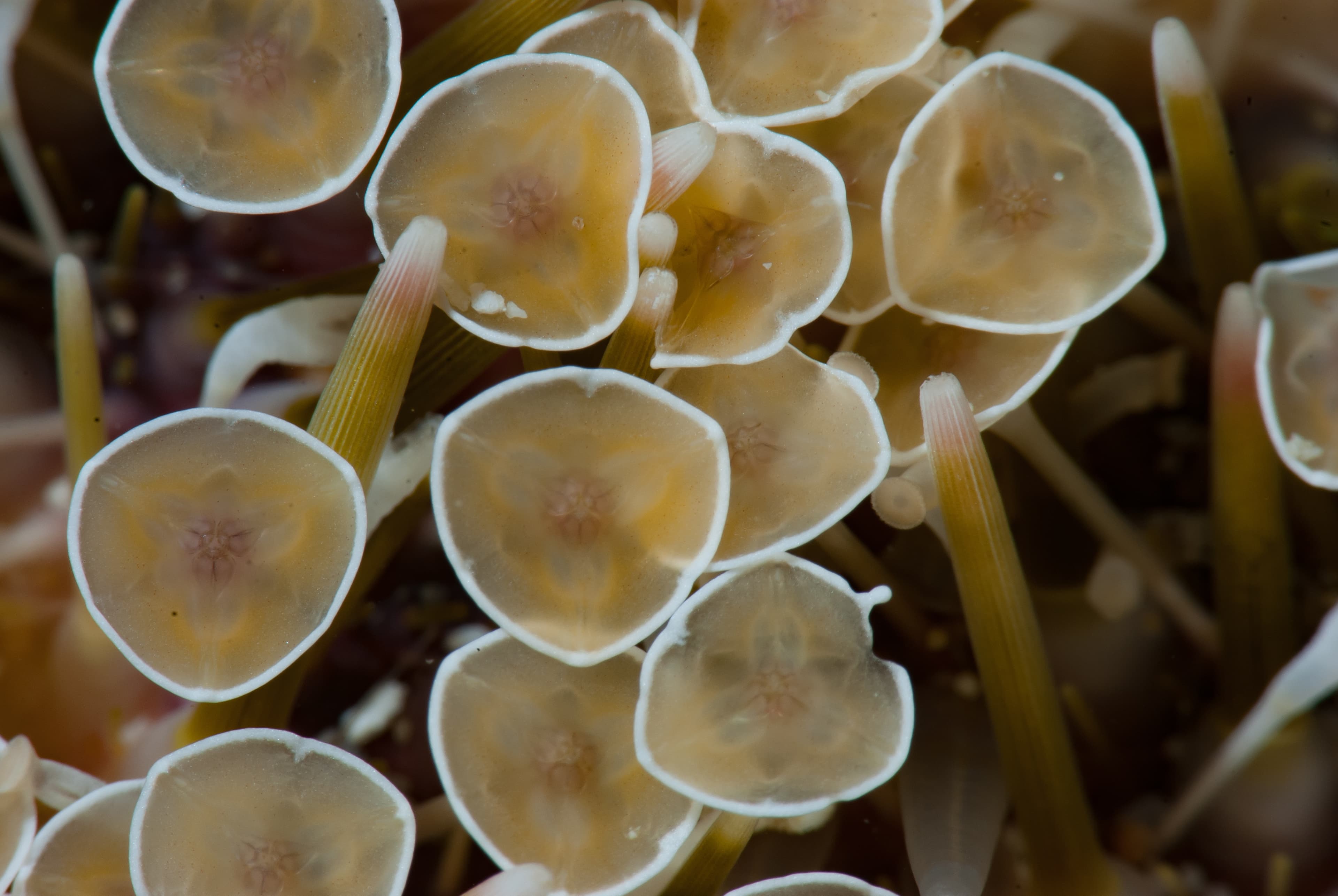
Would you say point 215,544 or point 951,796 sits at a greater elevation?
point 215,544

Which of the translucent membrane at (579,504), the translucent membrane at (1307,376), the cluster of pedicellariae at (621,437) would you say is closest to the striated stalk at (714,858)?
the cluster of pedicellariae at (621,437)

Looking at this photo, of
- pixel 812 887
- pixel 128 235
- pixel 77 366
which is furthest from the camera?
pixel 128 235

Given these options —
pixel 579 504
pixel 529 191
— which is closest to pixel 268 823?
pixel 579 504

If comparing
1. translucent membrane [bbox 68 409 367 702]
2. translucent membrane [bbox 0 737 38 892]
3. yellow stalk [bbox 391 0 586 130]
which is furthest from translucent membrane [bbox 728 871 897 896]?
yellow stalk [bbox 391 0 586 130]

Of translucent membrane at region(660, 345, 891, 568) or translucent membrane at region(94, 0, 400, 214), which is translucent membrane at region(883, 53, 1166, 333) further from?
translucent membrane at region(94, 0, 400, 214)

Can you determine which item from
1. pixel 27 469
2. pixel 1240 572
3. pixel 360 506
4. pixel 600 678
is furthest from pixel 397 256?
pixel 1240 572

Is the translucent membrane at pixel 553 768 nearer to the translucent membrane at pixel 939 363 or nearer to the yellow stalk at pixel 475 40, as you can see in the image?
the translucent membrane at pixel 939 363

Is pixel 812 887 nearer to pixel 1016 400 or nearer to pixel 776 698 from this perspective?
pixel 776 698
